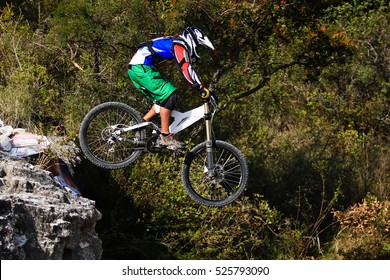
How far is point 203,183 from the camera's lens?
11.2 m

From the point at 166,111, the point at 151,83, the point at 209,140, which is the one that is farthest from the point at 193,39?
the point at 209,140

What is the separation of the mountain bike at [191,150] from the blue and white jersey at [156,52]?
0.53m

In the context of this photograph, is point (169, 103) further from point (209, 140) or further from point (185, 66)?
point (209, 140)

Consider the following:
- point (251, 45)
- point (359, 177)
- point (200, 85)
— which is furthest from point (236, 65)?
point (200, 85)

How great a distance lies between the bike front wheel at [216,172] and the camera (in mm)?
10914

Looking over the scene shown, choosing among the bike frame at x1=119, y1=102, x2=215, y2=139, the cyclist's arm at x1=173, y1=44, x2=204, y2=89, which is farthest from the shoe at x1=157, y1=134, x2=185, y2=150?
the cyclist's arm at x1=173, y1=44, x2=204, y2=89

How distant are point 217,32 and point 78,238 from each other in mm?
6144

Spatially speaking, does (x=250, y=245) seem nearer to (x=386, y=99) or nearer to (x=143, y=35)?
(x=143, y=35)

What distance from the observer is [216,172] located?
36.3 ft

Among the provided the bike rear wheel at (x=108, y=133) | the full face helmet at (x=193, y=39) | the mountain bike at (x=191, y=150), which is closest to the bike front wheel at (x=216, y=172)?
the mountain bike at (x=191, y=150)

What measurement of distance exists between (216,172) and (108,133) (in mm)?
1300

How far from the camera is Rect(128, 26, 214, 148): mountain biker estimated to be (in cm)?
1090

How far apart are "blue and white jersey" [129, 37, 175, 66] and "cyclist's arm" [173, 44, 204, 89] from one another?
20cm

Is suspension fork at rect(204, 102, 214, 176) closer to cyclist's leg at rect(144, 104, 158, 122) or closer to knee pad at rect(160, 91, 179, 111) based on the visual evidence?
knee pad at rect(160, 91, 179, 111)
